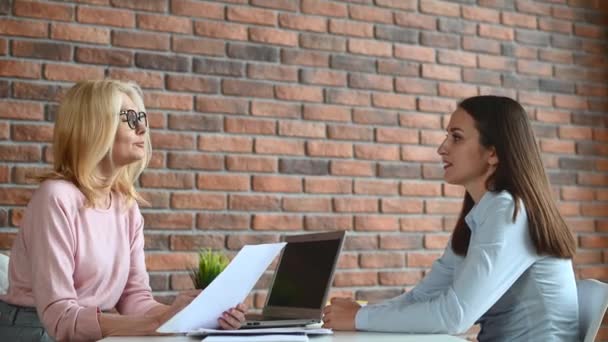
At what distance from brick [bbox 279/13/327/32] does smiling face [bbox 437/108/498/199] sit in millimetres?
1226

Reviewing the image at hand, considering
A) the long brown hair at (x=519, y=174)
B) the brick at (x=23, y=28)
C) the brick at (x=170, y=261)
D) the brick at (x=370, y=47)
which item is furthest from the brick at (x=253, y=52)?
the long brown hair at (x=519, y=174)

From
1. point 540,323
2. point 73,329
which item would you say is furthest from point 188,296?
point 540,323

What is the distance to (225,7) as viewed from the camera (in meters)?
3.01

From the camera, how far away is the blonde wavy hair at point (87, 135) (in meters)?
1.98

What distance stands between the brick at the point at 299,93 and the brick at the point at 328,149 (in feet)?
0.62

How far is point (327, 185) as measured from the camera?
3109mm

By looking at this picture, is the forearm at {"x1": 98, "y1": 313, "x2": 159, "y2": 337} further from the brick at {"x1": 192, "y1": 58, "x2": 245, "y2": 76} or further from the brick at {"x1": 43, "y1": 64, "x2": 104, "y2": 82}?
the brick at {"x1": 192, "y1": 58, "x2": 245, "y2": 76}

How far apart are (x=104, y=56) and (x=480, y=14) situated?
1.78 meters

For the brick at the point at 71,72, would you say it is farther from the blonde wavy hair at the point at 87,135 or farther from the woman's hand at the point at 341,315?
the woman's hand at the point at 341,315

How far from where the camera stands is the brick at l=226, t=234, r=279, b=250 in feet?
9.62

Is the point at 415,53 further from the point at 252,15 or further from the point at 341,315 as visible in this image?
the point at 341,315

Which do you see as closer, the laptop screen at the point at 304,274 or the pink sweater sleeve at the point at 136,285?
the laptop screen at the point at 304,274

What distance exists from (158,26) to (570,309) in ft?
6.16

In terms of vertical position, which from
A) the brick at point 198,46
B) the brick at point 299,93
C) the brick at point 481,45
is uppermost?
the brick at point 481,45
